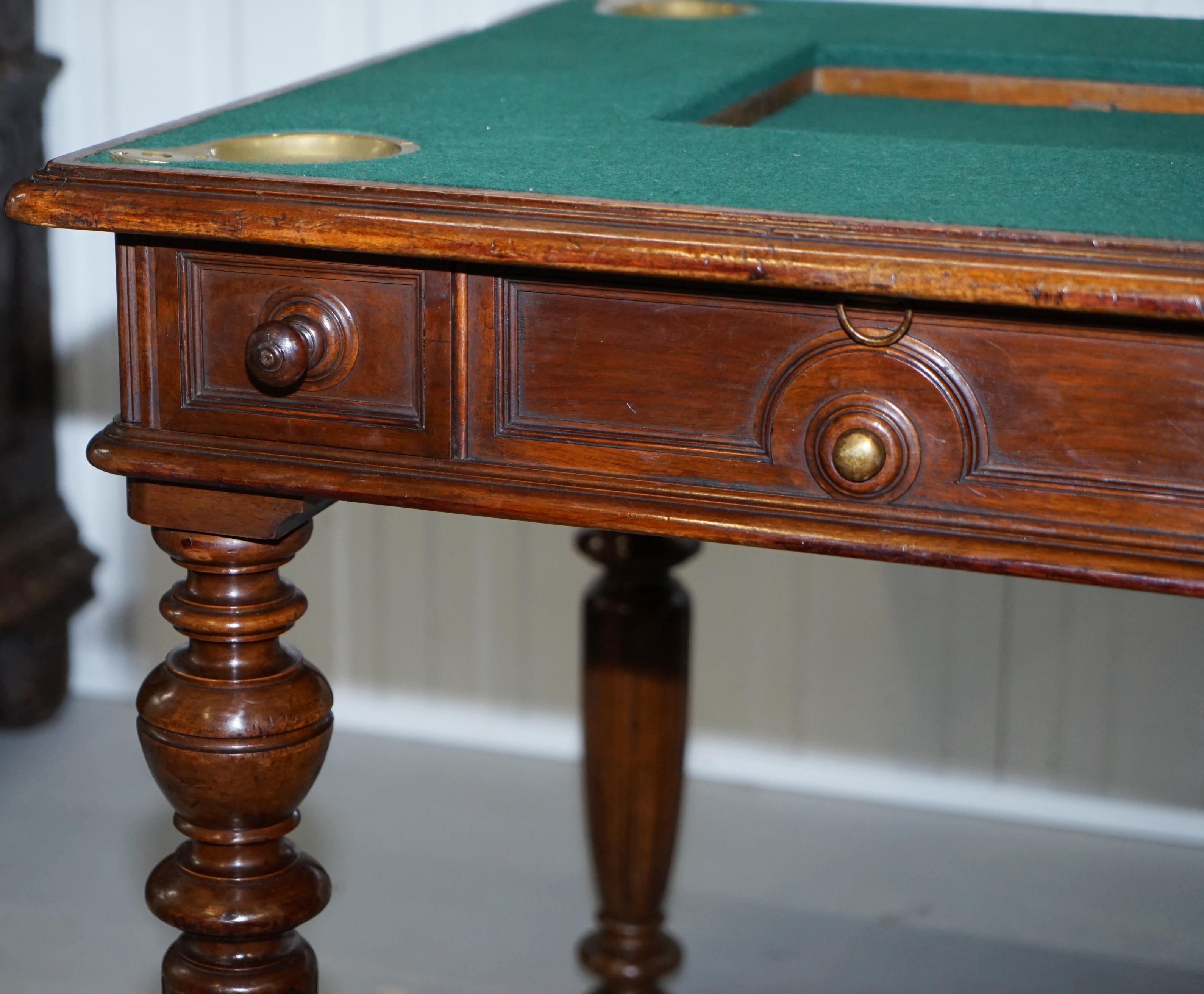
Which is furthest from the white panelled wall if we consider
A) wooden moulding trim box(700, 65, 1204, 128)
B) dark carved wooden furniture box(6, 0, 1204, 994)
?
dark carved wooden furniture box(6, 0, 1204, 994)

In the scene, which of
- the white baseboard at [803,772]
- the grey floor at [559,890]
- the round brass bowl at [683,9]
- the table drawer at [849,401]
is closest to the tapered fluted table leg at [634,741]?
the grey floor at [559,890]

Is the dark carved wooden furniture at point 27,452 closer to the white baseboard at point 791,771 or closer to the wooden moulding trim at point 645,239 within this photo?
the white baseboard at point 791,771

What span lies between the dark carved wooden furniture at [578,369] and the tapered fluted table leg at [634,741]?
1.96 feet

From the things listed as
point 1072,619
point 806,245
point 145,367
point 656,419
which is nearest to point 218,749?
point 145,367

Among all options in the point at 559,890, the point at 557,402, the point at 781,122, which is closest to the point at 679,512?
the point at 557,402

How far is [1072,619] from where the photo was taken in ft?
7.22

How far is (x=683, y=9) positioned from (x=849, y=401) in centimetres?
99

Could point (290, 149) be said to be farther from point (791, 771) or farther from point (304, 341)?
point (791, 771)

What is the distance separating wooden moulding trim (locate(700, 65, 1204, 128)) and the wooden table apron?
52 cm

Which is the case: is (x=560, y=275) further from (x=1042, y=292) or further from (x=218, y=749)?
(x=218, y=749)

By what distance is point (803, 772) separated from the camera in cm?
236

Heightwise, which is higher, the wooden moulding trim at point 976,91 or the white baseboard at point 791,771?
the wooden moulding trim at point 976,91

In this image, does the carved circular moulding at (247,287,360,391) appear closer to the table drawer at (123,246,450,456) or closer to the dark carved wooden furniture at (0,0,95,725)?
the table drawer at (123,246,450,456)

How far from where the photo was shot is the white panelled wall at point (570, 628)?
2.22m
